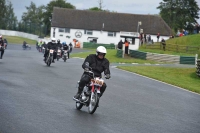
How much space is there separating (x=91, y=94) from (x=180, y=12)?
4469 inches

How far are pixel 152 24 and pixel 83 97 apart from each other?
315 ft

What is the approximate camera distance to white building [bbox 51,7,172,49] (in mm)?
107812

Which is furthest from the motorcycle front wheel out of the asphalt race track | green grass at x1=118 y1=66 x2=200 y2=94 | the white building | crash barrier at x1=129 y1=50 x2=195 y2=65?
the white building

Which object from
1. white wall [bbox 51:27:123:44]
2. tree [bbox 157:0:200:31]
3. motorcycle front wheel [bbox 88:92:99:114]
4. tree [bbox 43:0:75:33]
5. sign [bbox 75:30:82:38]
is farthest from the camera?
tree [bbox 43:0:75:33]

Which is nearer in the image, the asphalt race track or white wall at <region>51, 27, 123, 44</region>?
the asphalt race track

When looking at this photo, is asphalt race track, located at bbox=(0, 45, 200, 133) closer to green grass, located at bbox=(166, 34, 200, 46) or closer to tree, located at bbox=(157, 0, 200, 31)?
green grass, located at bbox=(166, 34, 200, 46)

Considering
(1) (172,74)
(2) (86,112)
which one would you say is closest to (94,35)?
→ (1) (172,74)

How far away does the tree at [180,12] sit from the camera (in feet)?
398

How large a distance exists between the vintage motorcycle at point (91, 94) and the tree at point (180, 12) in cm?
10915

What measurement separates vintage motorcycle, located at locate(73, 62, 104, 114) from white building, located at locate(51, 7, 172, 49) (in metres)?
94.2

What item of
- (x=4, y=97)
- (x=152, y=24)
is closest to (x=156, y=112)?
(x=4, y=97)

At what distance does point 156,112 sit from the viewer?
1527 cm

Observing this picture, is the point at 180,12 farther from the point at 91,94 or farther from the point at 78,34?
the point at 91,94

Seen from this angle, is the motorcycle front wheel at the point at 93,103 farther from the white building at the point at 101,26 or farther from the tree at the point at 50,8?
the tree at the point at 50,8
